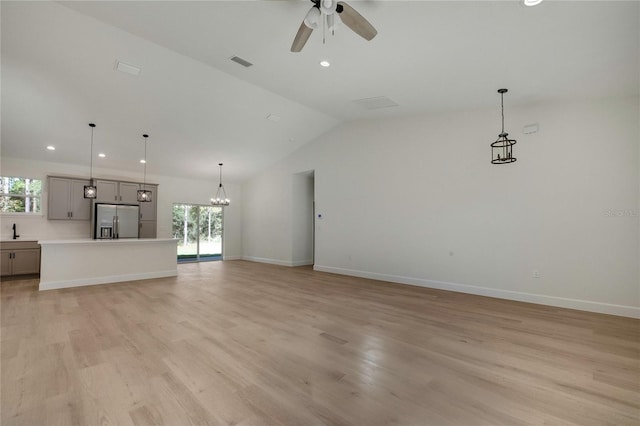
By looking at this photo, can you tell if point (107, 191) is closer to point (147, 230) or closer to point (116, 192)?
point (116, 192)

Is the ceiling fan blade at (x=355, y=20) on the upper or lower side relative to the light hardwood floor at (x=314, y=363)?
upper

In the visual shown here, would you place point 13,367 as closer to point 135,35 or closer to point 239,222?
point 135,35

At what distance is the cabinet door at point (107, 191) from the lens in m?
7.59

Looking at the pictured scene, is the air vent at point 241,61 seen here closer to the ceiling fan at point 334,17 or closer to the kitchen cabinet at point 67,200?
the ceiling fan at point 334,17

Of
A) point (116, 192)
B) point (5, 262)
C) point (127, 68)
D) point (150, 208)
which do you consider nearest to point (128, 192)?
point (116, 192)

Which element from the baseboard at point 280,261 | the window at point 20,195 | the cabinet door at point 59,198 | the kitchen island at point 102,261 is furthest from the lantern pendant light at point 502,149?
the window at point 20,195

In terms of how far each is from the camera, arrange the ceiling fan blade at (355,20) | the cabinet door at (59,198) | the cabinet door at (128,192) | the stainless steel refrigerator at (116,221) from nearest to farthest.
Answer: the ceiling fan blade at (355,20) < the cabinet door at (59,198) < the stainless steel refrigerator at (116,221) < the cabinet door at (128,192)

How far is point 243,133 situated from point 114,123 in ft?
8.54

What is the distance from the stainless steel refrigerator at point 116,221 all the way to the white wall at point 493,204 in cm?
529

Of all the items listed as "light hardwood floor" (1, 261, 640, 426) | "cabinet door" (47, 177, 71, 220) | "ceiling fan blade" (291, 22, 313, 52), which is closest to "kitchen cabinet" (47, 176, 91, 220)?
"cabinet door" (47, 177, 71, 220)

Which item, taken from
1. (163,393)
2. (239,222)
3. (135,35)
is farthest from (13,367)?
(239,222)

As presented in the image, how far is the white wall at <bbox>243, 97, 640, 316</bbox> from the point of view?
4.06 m

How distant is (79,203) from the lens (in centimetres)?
743

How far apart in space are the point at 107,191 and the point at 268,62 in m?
6.22
